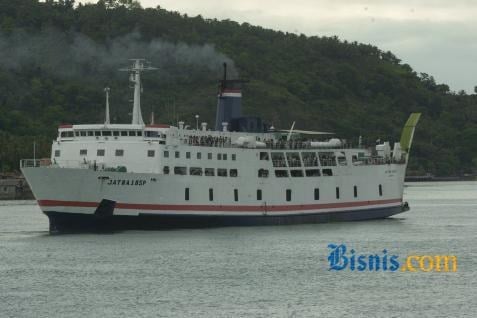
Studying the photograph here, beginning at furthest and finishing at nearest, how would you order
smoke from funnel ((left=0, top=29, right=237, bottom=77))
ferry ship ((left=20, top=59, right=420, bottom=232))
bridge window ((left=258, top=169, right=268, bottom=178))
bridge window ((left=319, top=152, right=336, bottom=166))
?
1. smoke from funnel ((left=0, top=29, right=237, bottom=77))
2. bridge window ((left=319, top=152, right=336, bottom=166))
3. bridge window ((left=258, top=169, right=268, bottom=178))
4. ferry ship ((left=20, top=59, right=420, bottom=232))

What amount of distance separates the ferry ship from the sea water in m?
1.29

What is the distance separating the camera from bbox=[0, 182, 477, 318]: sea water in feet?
147

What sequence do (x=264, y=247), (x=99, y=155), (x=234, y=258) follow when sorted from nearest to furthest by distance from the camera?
(x=234, y=258)
(x=264, y=247)
(x=99, y=155)

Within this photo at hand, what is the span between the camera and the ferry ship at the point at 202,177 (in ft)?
211

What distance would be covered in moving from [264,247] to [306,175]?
14.1m

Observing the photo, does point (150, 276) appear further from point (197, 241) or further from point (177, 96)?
point (177, 96)

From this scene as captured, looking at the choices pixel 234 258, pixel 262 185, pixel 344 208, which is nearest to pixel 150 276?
pixel 234 258

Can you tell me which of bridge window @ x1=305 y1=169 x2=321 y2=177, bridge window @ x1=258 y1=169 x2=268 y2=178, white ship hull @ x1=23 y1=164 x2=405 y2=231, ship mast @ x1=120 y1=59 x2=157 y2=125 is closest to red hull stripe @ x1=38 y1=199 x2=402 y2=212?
white ship hull @ x1=23 y1=164 x2=405 y2=231

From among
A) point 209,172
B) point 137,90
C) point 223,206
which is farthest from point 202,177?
point 137,90

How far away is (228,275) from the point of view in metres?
52.8

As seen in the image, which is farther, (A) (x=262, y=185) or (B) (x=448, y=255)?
(A) (x=262, y=185)

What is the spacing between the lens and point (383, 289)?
49.3m

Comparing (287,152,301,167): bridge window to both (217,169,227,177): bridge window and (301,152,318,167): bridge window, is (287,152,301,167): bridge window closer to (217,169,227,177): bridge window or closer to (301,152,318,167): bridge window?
(301,152,318,167): bridge window

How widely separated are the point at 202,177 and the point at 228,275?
16700 millimetres
